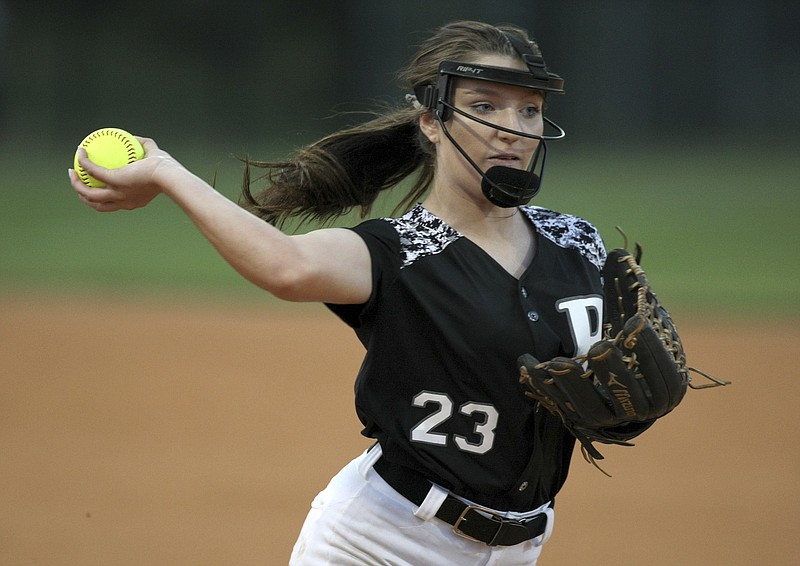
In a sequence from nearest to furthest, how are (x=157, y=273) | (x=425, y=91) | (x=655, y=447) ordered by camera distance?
(x=425, y=91) → (x=655, y=447) → (x=157, y=273)

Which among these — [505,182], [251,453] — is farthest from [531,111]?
[251,453]

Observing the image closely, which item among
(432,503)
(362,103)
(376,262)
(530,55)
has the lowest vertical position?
(362,103)

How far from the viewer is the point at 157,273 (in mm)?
12438

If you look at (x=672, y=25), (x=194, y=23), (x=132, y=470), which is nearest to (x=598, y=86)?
(x=672, y=25)

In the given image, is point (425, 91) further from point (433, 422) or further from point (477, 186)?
point (433, 422)

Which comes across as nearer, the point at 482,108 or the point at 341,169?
the point at 482,108

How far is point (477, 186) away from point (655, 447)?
4391mm

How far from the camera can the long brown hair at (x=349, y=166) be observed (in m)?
2.92

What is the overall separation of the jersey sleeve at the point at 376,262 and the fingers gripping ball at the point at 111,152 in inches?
20.7

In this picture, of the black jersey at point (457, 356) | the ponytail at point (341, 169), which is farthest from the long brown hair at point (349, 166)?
the black jersey at point (457, 356)

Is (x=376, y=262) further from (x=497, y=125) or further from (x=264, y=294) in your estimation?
(x=264, y=294)

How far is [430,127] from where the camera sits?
2768 mm

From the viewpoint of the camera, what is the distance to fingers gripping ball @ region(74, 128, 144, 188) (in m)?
2.40

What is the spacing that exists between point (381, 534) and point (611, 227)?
12383 millimetres
